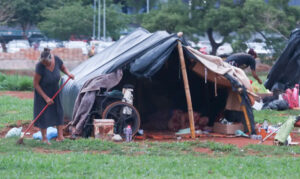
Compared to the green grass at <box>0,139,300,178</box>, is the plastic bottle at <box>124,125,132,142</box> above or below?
above

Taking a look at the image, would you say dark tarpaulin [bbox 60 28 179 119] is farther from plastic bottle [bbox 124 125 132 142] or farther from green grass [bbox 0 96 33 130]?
green grass [bbox 0 96 33 130]

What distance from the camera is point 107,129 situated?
10.5m

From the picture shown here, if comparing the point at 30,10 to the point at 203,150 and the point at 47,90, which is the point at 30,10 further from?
the point at 203,150

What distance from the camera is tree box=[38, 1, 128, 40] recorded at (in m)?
44.7

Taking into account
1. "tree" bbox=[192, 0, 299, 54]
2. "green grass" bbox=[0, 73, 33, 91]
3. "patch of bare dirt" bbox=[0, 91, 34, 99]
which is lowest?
"patch of bare dirt" bbox=[0, 91, 34, 99]

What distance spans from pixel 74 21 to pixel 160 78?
107ft

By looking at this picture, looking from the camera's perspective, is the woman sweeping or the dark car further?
the dark car

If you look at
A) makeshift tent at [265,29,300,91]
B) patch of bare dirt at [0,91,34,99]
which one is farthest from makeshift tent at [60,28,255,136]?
patch of bare dirt at [0,91,34,99]

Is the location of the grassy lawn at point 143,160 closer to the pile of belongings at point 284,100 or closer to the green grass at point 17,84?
the pile of belongings at point 284,100

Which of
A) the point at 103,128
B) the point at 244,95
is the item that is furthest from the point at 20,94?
the point at 244,95

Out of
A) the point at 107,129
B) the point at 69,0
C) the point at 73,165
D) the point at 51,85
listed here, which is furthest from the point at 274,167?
the point at 69,0

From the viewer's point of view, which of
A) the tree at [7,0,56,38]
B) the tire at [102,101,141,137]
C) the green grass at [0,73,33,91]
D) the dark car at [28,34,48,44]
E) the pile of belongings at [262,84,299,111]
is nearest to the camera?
the tire at [102,101,141,137]

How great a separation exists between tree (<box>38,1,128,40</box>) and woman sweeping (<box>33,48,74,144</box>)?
34.9m

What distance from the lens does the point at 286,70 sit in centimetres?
1722
